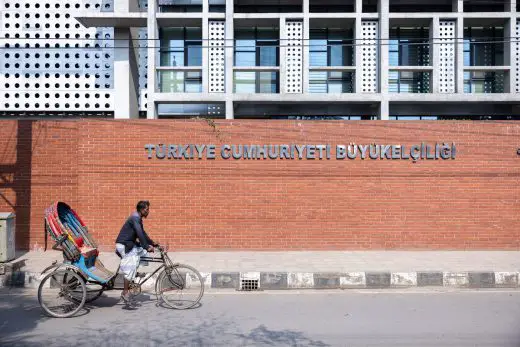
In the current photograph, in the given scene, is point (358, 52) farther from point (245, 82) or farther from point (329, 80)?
A: point (245, 82)

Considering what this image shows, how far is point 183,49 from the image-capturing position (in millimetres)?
16547

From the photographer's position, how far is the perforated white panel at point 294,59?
612 inches

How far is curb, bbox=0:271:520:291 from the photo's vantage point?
8734 mm

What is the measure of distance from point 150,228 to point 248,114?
674 centimetres

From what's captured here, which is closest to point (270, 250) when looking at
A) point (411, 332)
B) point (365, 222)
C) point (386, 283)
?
point (365, 222)

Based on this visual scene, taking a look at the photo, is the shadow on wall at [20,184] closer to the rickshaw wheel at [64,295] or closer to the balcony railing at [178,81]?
the rickshaw wheel at [64,295]

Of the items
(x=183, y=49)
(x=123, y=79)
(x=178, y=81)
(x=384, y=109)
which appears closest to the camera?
(x=384, y=109)

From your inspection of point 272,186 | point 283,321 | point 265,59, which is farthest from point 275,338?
point 265,59

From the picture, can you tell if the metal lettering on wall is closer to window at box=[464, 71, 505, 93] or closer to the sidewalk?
the sidewalk

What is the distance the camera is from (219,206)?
1127 cm

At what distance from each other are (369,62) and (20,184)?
1046cm

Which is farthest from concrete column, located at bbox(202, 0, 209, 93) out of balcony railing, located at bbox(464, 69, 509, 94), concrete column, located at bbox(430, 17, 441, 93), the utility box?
balcony railing, located at bbox(464, 69, 509, 94)

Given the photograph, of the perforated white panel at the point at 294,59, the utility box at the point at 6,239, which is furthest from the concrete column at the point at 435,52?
the utility box at the point at 6,239

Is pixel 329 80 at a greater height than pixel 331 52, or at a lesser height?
lesser
